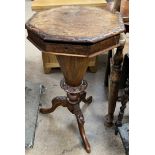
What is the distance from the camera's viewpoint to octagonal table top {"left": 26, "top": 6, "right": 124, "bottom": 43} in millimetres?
1147

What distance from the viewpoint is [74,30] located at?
119 cm

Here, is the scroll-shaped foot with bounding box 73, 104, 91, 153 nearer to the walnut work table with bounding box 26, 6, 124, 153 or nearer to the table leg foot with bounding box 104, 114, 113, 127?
the walnut work table with bounding box 26, 6, 124, 153

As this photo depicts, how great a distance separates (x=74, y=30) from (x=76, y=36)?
7 cm

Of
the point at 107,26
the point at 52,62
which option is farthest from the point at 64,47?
the point at 52,62

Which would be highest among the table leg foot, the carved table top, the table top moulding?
the carved table top

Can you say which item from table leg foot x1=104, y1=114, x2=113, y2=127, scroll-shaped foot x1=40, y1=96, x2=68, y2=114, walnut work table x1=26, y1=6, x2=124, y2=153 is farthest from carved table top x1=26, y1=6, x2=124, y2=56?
table leg foot x1=104, y1=114, x2=113, y2=127

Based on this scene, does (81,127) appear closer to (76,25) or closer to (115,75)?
(115,75)

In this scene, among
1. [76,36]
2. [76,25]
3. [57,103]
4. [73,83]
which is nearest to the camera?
[76,36]

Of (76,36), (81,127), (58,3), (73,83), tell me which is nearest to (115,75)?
(73,83)

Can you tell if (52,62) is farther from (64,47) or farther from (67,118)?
(64,47)

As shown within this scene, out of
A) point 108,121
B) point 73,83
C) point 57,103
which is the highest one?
point 73,83

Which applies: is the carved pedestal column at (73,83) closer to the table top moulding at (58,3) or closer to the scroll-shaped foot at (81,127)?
the scroll-shaped foot at (81,127)

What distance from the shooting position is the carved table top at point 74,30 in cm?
114

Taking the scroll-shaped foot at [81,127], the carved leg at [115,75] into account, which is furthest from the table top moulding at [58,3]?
the scroll-shaped foot at [81,127]
